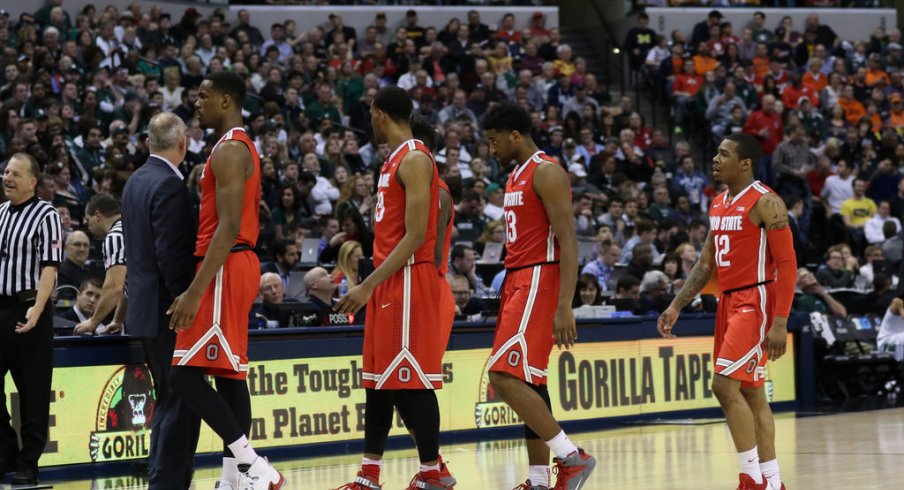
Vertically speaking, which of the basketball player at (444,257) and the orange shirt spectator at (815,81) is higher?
the orange shirt spectator at (815,81)

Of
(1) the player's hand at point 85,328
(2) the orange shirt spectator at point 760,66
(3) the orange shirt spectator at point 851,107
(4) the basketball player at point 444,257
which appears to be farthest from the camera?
(2) the orange shirt spectator at point 760,66

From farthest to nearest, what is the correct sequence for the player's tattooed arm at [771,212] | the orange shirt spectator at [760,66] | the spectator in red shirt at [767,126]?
the orange shirt spectator at [760,66]
the spectator in red shirt at [767,126]
the player's tattooed arm at [771,212]

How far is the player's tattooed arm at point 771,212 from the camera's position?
798cm

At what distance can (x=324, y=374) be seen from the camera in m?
11.3

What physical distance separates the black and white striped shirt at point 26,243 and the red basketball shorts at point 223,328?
2.26 metres

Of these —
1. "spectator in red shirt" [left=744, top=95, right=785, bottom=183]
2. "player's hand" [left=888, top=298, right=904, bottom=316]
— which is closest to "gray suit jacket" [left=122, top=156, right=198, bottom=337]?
"player's hand" [left=888, top=298, right=904, bottom=316]

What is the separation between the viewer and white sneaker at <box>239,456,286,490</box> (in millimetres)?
6957

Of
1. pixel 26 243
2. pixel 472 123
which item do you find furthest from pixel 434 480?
pixel 472 123

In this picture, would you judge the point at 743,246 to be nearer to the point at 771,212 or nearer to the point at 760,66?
the point at 771,212

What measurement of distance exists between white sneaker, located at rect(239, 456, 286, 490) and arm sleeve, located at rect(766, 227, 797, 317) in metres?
2.94

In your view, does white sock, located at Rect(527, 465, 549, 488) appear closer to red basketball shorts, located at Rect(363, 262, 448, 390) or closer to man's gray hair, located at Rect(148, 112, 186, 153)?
red basketball shorts, located at Rect(363, 262, 448, 390)

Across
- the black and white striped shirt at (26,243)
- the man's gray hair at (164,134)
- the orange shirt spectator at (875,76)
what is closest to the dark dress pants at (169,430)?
the man's gray hair at (164,134)

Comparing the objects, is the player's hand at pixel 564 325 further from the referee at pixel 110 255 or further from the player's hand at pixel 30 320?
the player's hand at pixel 30 320

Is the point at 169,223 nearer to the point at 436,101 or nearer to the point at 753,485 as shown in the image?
the point at 753,485
